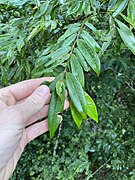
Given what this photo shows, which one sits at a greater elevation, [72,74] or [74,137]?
[72,74]

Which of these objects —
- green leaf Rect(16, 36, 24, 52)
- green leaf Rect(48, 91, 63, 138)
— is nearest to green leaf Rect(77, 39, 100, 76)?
green leaf Rect(48, 91, 63, 138)

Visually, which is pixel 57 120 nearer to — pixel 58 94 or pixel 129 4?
pixel 58 94

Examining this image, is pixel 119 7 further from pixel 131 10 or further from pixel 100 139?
pixel 100 139

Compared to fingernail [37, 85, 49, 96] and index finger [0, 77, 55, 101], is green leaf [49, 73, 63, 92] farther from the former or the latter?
index finger [0, 77, 55, 101]

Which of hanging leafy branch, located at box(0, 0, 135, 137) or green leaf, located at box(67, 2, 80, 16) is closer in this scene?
hanging leafy branch, located at box(0, 0, 135, 137)

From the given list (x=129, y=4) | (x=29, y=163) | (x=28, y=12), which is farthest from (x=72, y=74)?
(x=29, y=163)

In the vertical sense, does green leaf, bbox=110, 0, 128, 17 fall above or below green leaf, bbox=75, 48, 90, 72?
above

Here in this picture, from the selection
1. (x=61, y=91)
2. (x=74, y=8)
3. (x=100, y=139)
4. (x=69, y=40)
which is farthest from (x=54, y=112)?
(x=100, y=139)
